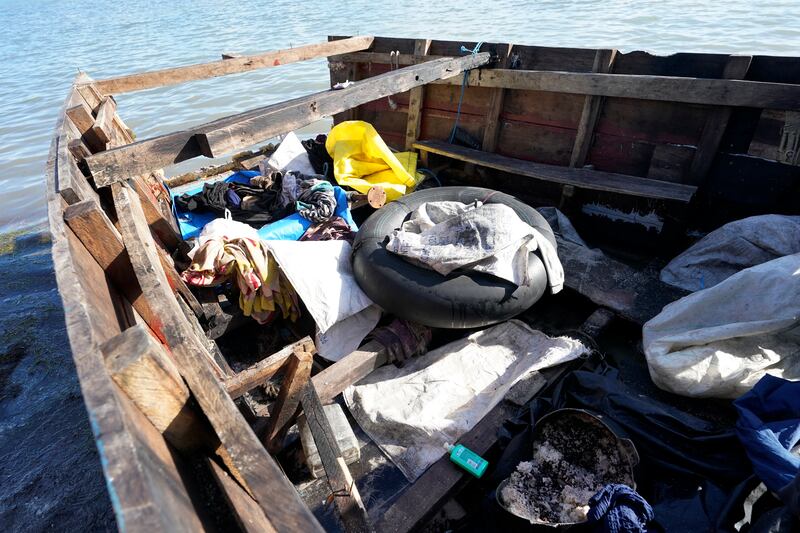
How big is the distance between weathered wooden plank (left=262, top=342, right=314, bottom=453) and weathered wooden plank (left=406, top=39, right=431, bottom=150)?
3045 millimetres

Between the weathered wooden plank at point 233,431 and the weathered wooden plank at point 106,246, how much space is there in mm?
188

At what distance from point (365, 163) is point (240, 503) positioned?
3467 mm

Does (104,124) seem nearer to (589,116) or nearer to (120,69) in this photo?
(589,116)

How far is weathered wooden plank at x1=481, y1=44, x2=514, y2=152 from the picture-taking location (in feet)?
13.0

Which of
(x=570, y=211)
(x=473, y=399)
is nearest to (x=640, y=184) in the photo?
(x=570, y=211)

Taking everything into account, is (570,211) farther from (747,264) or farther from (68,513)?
(68,513)

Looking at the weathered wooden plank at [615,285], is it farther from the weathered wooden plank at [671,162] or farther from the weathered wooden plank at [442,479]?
the weathered wooden plank at [442,479]

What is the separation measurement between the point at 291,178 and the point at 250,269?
125cm

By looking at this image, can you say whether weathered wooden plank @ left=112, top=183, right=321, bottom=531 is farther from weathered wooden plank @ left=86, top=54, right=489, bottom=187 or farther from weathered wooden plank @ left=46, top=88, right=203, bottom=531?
weathered wooden plank @ left=86, top=54, right=489, bottom=187

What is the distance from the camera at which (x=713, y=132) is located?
3051 millimetres

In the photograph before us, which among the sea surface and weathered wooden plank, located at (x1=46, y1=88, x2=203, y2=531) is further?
the sea surface

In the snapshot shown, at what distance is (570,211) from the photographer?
12.6 ft

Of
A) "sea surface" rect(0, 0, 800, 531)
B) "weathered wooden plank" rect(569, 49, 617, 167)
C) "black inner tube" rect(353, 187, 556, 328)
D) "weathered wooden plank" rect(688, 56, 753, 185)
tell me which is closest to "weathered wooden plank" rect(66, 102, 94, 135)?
"sea surface" rect(0, 0, 800, 531)

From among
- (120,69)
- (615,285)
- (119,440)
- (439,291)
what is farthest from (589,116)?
(120,69)
